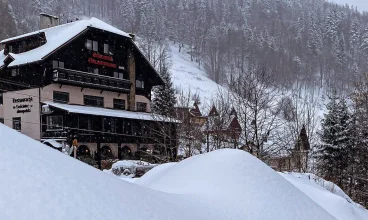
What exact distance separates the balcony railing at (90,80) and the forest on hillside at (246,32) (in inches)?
2468

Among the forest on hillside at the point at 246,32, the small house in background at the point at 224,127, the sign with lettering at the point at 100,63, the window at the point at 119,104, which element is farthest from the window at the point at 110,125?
the forest on hillside at the point at 246,32

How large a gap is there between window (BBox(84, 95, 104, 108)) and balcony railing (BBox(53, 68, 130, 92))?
1.07 m

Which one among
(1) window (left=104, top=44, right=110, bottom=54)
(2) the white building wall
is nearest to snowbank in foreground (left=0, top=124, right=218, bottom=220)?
(2) the white building wall

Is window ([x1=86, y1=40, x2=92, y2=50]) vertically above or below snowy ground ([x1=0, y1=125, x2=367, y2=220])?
above

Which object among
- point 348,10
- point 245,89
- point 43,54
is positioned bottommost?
point 245,89

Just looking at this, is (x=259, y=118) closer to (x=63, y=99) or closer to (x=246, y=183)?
(x=246, y=183)

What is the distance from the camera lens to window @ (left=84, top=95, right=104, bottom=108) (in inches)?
1224

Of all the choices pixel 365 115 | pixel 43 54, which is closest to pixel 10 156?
pixel 365 115

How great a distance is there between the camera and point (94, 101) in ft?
104

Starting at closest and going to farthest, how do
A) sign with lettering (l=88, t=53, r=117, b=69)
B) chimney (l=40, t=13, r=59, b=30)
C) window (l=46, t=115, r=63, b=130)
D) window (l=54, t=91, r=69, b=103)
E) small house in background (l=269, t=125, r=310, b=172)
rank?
small house in background (l=269, t=125, r=310, b=172) → window (l=46, t=115, r=63, b=130) → window (l=54, t=91, r=69, b=103) → sign with lettering (l=88, t=53, r=117, b=69) → chimney (l=40, t=13, r=59, b=30)

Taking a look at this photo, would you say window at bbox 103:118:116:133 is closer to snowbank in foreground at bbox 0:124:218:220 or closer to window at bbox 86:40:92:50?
window at bbox 86:40:92:50

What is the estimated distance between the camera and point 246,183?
132 inches

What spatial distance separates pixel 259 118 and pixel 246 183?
44.4 feet

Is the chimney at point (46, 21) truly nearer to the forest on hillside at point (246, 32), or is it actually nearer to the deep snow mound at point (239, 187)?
the deep snow mound at point (239, 187)
